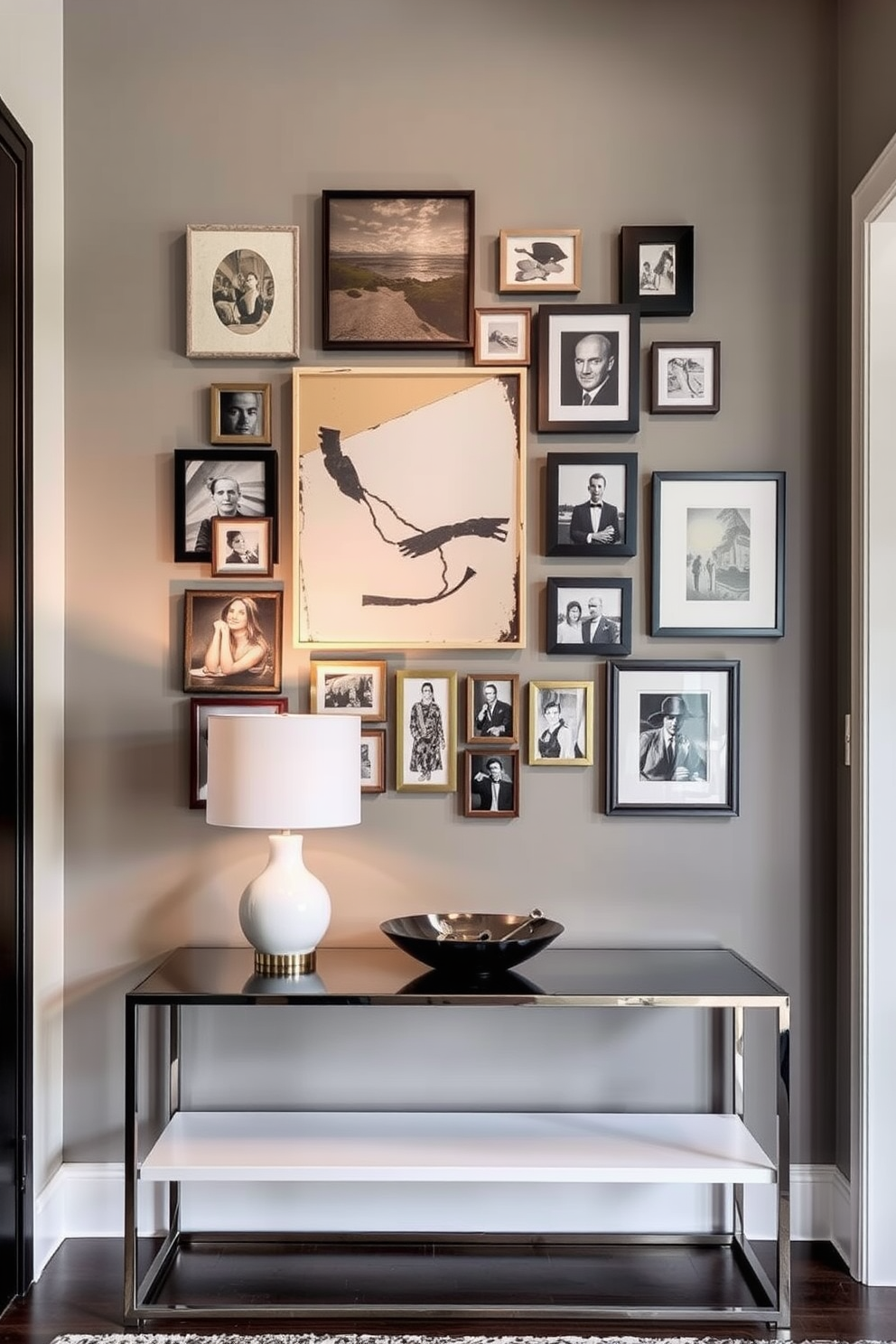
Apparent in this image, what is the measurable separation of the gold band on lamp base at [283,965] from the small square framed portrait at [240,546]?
35.5 inches

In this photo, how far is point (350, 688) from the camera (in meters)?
2.59

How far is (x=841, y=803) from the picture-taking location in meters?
2.56

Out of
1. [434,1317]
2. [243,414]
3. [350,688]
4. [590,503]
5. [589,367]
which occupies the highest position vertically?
[589,367]

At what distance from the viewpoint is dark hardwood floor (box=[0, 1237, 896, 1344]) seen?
2.18 metres

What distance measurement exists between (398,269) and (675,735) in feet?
4.29

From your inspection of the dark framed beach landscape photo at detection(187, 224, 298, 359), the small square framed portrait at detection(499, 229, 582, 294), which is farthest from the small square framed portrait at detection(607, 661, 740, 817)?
the dark framed beach landscape photo at detection(187, 224, 298, 359)

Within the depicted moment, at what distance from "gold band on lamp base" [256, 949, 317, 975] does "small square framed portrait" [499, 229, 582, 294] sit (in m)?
1.63

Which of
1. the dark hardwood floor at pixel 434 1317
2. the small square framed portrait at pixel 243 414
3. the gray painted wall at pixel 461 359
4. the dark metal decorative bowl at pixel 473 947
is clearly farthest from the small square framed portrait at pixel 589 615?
the dark hardwood floor at pixel 434 1317

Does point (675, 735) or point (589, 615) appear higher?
point (589, 615)

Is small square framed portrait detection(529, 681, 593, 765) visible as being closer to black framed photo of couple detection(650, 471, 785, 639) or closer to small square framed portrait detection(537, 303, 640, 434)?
Result: black framed photo of couple detection(650, 471, 785, 639)

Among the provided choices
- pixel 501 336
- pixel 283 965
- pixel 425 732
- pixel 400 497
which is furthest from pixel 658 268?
pixel 283 965

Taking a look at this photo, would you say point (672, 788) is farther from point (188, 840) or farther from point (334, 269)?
point (334, 269)

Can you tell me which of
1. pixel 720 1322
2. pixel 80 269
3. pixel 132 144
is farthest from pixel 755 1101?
pixel 132 144

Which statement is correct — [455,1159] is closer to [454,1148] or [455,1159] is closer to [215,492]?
[454,1148]
